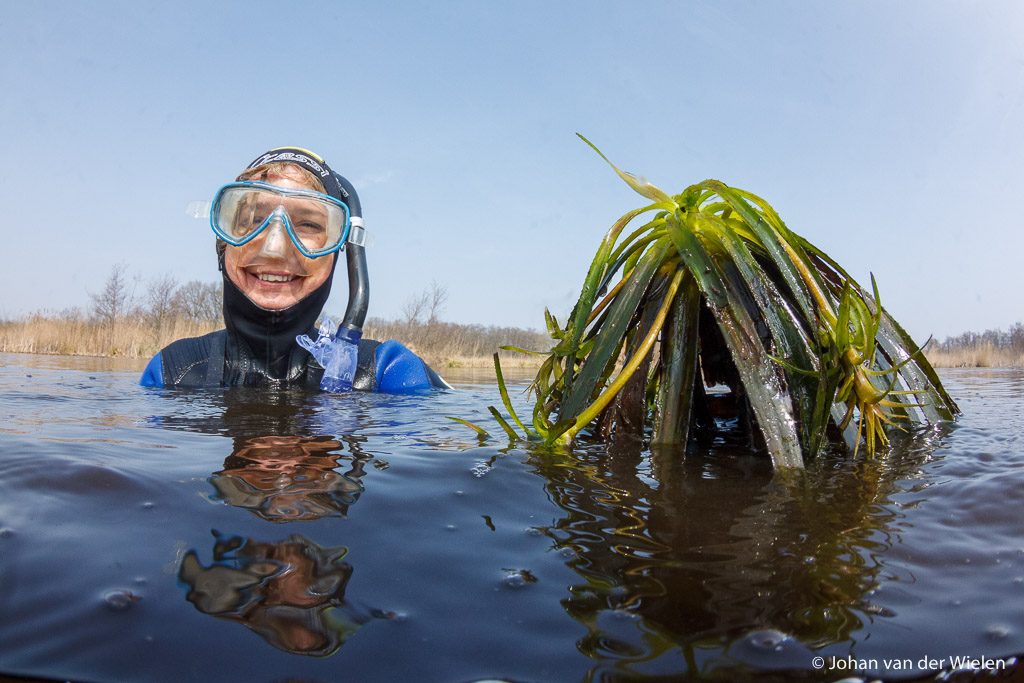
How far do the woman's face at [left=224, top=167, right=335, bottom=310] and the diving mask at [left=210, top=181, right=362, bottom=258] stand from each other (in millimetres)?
56

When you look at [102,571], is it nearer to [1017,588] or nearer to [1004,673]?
[1004,673]

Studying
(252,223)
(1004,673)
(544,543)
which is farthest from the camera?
(252,223)

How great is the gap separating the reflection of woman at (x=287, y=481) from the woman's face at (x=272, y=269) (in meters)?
2.45

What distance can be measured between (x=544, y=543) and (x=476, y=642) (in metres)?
0.32

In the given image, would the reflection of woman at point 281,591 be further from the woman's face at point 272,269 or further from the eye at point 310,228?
the eye at point 310,228

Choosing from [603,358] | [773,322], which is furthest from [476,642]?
[773,322]

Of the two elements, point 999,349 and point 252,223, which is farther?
point 999,349

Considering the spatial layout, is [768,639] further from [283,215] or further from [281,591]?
[283,215]

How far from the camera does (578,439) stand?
200 centimetres

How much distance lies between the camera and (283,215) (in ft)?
13.4

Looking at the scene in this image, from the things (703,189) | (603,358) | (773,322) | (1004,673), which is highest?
(703,189)

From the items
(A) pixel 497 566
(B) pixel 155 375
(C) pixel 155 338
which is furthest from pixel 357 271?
(C) pixel 155 338

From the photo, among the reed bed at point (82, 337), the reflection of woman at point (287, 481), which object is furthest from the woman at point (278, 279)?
the reed bed at point (82, 337)

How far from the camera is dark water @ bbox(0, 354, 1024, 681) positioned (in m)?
0.69
